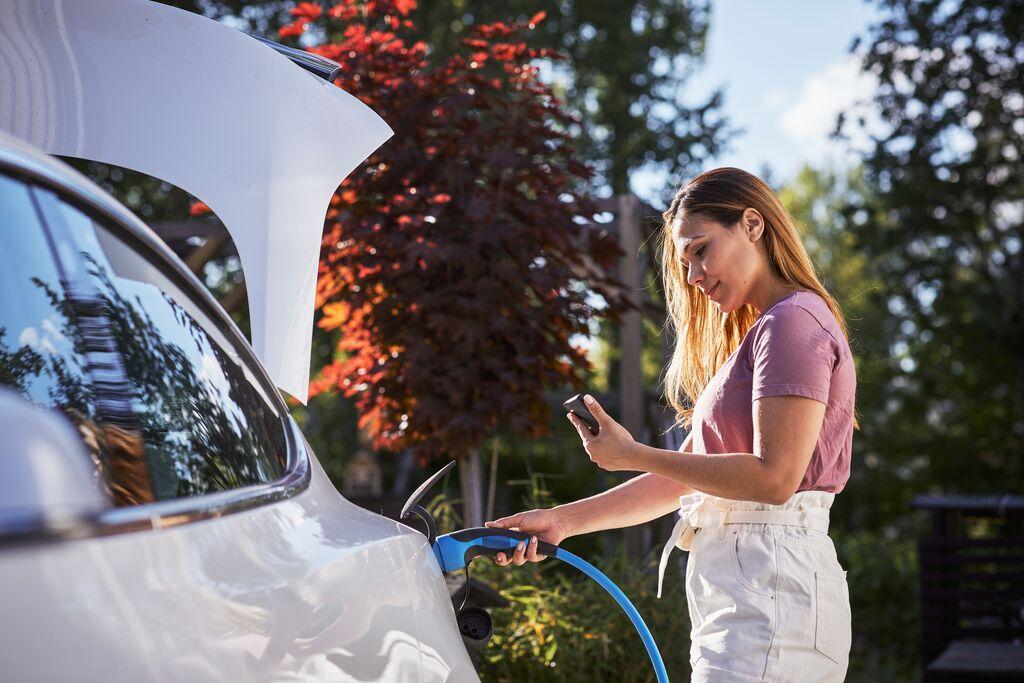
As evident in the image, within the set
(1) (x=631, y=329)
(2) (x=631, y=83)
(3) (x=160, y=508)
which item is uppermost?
(2) (x=631, y=83)

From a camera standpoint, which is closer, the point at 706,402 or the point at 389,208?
the point at 706,402

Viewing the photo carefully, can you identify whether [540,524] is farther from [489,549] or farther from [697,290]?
[697,290]

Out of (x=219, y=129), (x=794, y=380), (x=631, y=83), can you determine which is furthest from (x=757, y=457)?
(x=631, y=83)

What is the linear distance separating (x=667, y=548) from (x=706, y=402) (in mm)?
300

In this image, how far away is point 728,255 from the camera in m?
2.43

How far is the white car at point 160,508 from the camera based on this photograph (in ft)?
2.84

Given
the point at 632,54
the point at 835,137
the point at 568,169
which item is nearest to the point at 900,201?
the point at 835,137

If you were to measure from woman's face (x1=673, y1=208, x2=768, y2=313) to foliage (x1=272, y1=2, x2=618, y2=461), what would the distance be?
297 centimetres

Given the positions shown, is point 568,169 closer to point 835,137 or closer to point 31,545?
point 31,545

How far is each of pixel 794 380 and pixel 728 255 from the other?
38 cm

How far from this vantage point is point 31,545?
27.4 inches

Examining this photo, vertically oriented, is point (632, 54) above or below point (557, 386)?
above

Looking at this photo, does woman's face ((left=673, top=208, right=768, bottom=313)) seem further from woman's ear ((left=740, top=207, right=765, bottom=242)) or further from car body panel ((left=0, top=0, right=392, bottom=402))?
car body panel ((left=0, top=0, right=392, bottom=402))

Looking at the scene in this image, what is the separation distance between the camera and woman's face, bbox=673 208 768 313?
242 cm
